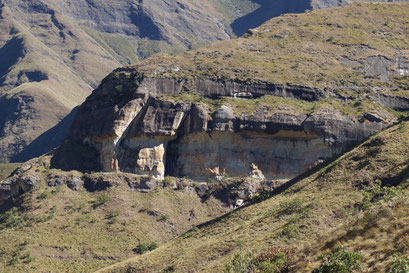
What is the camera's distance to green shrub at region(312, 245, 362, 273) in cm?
2738

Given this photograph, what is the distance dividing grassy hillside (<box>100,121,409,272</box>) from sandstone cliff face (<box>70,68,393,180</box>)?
16280mm

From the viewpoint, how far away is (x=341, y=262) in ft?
90.2

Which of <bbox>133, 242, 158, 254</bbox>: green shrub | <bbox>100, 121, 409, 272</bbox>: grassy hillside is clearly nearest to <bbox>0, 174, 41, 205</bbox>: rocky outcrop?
<bbox>133, 242, 158, 254</bbox>: green shrub

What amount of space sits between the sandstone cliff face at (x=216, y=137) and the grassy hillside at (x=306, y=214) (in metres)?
16.3

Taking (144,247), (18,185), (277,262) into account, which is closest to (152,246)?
(144,247)

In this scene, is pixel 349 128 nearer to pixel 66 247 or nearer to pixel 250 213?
pixel 250 213

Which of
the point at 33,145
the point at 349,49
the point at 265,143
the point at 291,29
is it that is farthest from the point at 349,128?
the point at 33,145

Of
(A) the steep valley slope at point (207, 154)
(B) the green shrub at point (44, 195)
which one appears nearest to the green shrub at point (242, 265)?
(A) the steep valley slope at point (207, 154)

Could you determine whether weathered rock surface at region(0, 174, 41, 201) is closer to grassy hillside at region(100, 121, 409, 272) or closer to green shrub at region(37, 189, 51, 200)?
green shrub at region(37, 189, 51, 200)

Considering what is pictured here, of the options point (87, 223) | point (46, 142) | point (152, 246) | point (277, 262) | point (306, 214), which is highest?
point (277, 262)

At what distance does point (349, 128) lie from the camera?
79.0 m

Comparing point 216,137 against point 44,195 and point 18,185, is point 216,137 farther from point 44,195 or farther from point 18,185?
point 18,185

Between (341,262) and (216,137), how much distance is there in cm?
5355

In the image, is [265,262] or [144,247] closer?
[265,262]
